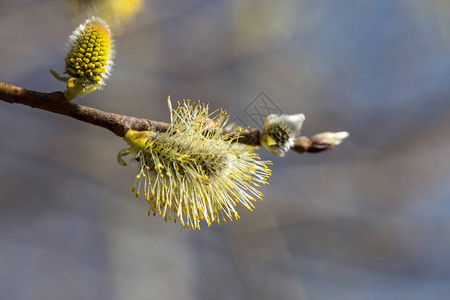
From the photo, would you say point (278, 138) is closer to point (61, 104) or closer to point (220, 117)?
point (220, 117)

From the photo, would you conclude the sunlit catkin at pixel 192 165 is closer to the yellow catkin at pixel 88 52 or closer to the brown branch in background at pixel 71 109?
the brown branch in background at pixel 71 109

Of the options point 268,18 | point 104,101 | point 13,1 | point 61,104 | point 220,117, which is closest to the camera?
point 61,104

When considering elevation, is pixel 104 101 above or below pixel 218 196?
above

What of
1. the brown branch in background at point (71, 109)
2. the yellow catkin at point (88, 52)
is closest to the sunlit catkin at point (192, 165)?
the brown branch in background at point (71, 109)

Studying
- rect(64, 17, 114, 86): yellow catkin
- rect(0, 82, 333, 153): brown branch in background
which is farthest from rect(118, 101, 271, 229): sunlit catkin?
rect(64, 17, 114, 86): yellow catkin

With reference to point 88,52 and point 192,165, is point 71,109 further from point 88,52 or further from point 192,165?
point 192,165

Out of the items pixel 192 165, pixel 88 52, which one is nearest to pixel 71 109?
pixel 88 52

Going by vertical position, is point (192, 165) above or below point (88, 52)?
below

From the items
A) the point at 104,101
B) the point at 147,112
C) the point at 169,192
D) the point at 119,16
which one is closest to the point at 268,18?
the point at 147,112
